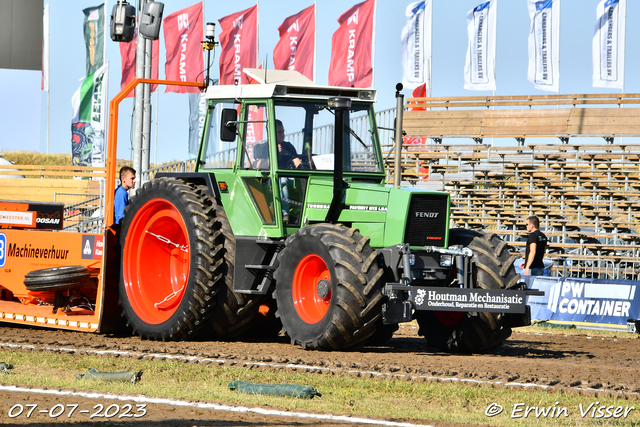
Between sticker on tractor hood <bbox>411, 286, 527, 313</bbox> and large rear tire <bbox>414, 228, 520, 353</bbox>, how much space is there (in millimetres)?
218

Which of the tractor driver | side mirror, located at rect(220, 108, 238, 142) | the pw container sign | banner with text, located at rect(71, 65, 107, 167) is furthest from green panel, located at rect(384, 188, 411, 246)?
banner with text, located at rect(71, 65, 107, 167)

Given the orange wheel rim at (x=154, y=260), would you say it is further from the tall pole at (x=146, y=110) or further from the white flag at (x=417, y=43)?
the white flag at (x=417, y=43)

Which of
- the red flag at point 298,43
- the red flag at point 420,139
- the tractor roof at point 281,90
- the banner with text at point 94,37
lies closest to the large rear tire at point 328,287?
the tractor roof at point 281,90

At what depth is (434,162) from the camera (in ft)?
87.6

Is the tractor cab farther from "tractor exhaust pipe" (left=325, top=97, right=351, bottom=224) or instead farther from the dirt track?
the dirt track

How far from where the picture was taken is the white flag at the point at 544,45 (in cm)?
2716

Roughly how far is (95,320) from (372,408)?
4.87m

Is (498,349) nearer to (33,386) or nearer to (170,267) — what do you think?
(170,267)

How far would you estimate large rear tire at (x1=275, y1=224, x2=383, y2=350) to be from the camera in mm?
7914

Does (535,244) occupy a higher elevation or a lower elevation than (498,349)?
higher

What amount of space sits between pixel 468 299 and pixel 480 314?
54 cm

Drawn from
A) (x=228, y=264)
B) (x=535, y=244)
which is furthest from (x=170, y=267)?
(x=535, y=244)

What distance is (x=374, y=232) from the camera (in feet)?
28.6

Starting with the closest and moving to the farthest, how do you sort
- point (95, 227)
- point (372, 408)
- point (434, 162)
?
point (372, 408), point (95, 227), point (434, 162)
